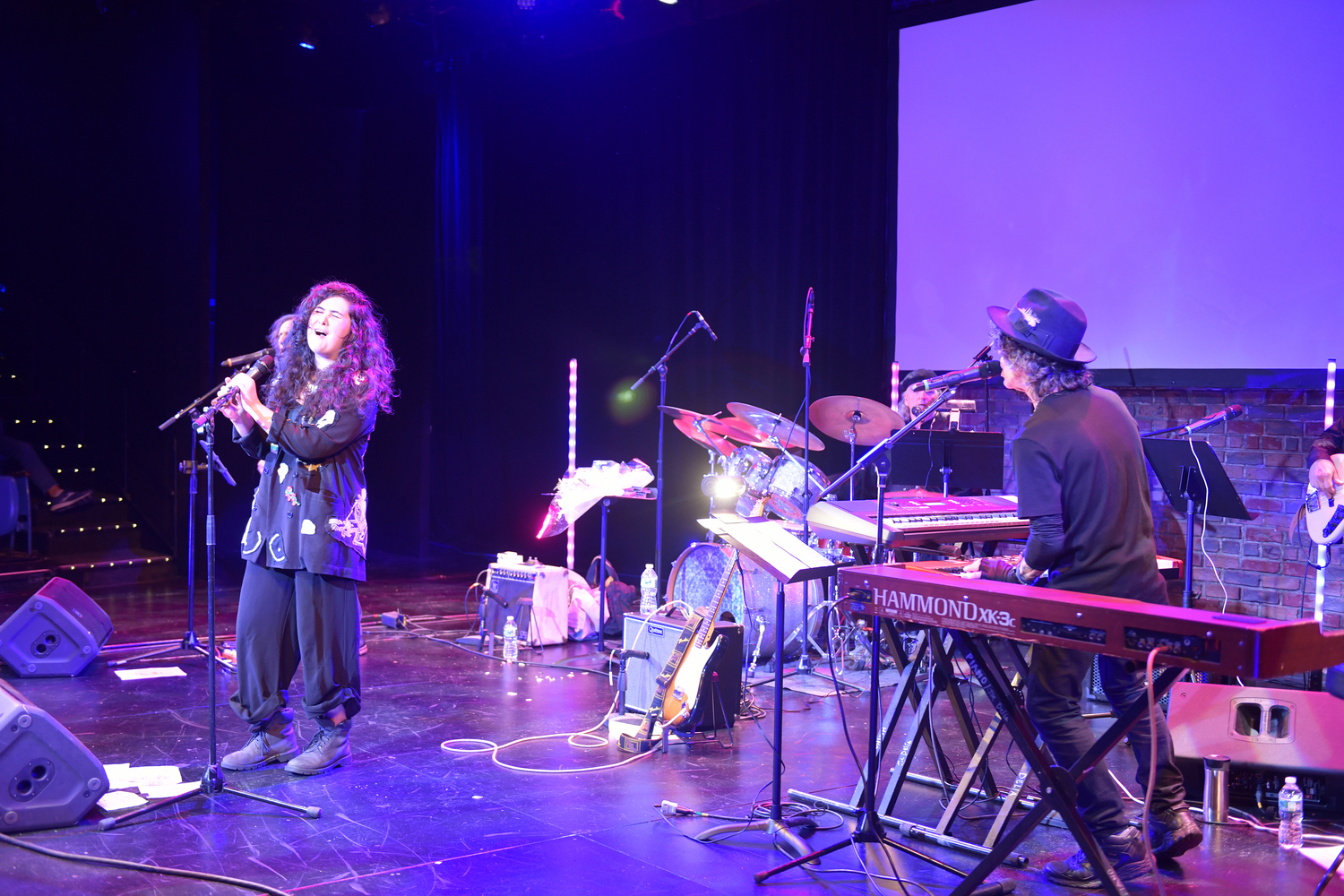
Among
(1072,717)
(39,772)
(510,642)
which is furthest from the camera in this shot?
(510,642)

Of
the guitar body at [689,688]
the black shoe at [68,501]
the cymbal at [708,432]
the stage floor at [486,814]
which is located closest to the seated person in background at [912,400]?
the cymbal at [708,432]

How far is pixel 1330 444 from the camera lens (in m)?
5.50

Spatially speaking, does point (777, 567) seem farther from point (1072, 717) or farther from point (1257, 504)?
point (1257, 504)

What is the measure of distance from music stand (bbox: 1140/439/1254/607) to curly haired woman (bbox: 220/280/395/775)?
365 cm

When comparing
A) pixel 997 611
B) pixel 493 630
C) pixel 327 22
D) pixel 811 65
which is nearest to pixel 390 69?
pixel 327 22

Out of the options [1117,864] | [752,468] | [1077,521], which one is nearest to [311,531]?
[1077,521]

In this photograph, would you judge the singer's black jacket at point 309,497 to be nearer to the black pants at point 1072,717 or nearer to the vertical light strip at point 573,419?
the black pants at point 1072,717

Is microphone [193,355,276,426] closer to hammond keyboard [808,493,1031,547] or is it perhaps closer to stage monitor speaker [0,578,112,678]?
hammond keyboard [808,493,1031,547]

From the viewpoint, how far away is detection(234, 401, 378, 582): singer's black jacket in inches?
154

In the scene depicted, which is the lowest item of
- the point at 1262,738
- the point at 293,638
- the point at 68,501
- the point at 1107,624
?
the point at 1262,738

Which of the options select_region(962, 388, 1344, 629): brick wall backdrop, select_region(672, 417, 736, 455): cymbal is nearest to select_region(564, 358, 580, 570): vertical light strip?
select_region(672, 417, 736, 455): cymbal

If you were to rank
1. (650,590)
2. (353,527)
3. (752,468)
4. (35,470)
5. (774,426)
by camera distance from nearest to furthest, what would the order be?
(353,527) < (774,426) < (752,468) < (650,590) < (35,470)

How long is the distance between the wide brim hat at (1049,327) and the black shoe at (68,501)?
8318 millimetres

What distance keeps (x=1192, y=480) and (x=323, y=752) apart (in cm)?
402
